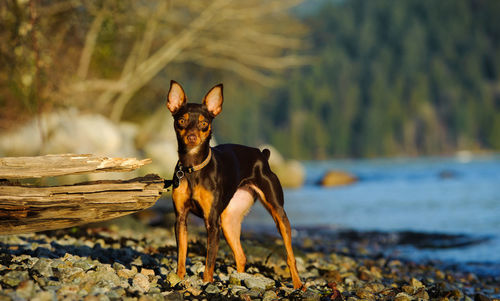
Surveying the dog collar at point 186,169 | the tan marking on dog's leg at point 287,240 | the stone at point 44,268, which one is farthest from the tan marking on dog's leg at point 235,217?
the stone at point 44,268

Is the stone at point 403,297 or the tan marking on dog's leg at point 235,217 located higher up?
the tan marking on dog's leg at point 235,217

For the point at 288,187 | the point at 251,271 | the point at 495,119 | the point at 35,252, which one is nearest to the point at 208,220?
the point at 251,271

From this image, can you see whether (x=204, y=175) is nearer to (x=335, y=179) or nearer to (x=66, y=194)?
(x=66, y=194)

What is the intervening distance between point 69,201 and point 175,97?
1.37 metres

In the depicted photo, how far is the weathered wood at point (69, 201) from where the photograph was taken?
462 cm

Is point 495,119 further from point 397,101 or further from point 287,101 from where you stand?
point 287,101

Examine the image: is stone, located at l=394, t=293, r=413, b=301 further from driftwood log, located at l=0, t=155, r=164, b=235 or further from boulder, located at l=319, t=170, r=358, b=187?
boulder, located at l=319, t=170, r=358, b=187

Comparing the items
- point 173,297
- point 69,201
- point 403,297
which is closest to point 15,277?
point 69,201

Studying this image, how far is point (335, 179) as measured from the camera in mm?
31000

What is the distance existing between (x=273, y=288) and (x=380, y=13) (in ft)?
410

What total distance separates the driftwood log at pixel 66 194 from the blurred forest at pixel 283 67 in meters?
6.33

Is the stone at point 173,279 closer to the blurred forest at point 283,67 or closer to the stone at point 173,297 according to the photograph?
the stone at point 173,297

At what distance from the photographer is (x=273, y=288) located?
4969 millimetres

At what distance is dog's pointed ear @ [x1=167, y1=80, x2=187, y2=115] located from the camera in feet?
15.9
